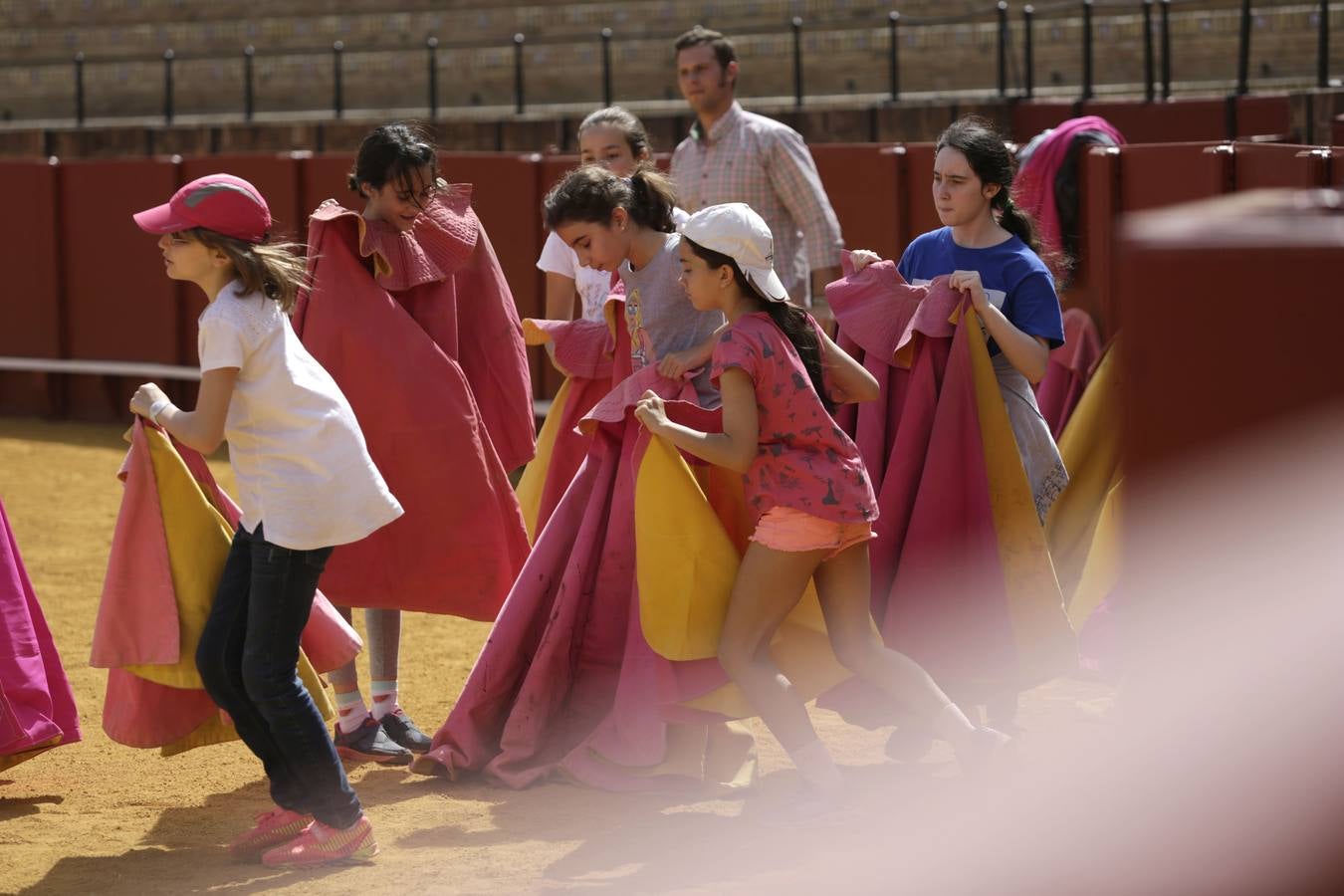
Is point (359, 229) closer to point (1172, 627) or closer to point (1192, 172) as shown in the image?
point (1172, 627)

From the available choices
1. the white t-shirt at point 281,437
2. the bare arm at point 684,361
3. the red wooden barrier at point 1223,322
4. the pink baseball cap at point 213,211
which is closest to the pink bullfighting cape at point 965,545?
the bare arm at point 684,361

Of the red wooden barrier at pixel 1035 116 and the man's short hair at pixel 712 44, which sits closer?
the man's short hair at pixel 712 44

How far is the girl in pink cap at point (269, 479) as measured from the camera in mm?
4062

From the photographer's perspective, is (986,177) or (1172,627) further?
(986,177)

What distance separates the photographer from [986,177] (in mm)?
4918

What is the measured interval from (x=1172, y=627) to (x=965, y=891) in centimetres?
167

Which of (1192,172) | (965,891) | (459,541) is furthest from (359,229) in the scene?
(1192,172)

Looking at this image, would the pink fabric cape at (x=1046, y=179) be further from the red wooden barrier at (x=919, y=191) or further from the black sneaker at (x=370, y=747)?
the red wooden barrier at (x=919, y=191)

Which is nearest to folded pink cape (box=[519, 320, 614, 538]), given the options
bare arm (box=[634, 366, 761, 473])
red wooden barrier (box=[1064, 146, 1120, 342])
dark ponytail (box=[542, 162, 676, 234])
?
dark ponytail (box=[542, 162, 676, 234])

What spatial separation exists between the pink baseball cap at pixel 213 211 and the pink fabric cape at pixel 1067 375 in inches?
126

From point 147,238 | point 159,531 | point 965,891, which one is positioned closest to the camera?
point 965,891

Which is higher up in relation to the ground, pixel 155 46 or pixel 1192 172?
pixel 155 46

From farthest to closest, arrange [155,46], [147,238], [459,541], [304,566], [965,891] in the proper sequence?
1. [155,46]
2. [147,238]
3. [459,541]
4. [304,566]
5. [965,891]

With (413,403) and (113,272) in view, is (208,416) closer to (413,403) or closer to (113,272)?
(413,403)
